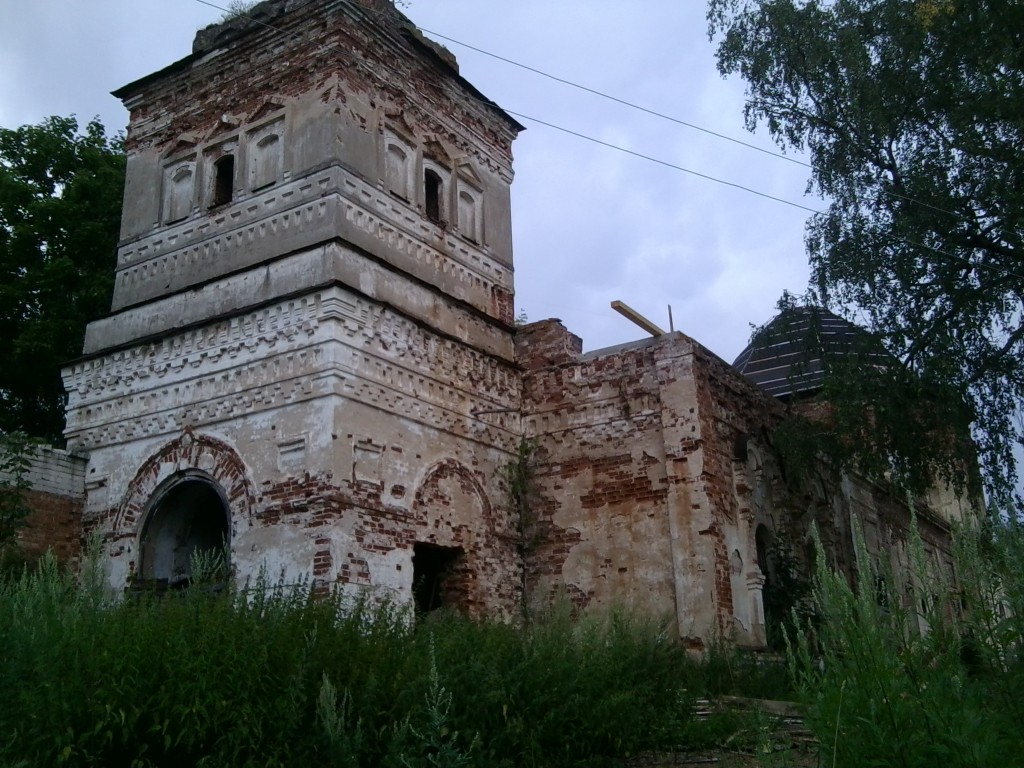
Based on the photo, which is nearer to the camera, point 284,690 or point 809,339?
point 284,690

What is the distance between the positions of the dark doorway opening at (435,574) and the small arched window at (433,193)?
5.22 metres

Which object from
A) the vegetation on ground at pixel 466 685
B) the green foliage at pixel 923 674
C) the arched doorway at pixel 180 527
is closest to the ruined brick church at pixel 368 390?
the arched doorway at pixel 180 527

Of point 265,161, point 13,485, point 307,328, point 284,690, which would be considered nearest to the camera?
point 284,690

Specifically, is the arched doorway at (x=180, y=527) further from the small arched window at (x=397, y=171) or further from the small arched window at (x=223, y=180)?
the small arched window at (x=397, y=171)

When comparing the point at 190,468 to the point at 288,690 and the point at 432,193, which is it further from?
the point at 288,690

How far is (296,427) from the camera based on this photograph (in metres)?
11.8

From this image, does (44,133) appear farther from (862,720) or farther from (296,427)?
(862,720)

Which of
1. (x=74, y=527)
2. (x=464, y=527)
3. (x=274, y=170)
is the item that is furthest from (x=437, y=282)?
(x=74, y=527)

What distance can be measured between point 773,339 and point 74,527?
1050 centimetres

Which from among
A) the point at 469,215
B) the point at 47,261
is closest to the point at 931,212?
the point at 469,215

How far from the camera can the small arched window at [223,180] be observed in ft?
48.2

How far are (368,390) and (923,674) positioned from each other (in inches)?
337

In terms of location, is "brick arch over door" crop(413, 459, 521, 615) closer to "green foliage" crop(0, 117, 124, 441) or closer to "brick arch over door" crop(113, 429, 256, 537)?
"brick arch over door" crop(113, 429, 256, 537)

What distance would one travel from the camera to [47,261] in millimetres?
19766
